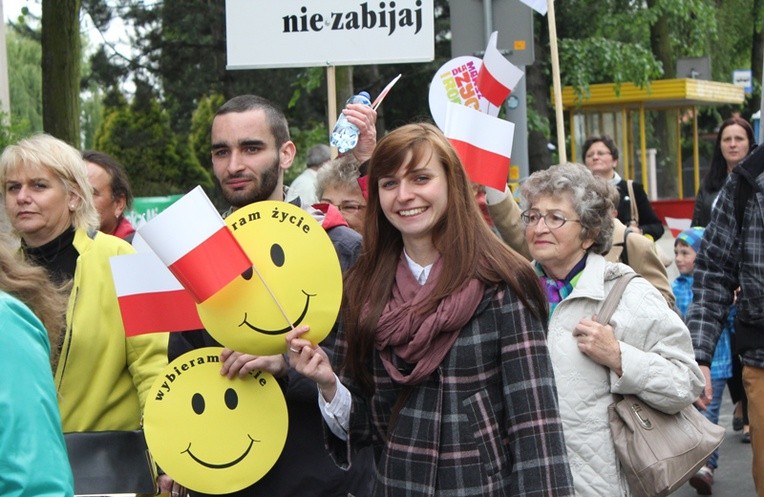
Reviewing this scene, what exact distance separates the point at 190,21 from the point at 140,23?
3.83ft

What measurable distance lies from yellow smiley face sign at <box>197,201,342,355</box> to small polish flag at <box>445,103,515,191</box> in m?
1.77

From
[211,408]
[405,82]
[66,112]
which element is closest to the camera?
[211,408]

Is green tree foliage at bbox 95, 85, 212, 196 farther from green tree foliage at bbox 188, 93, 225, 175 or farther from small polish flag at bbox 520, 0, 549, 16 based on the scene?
small polish flag at bbox 520, 0, 549, 16

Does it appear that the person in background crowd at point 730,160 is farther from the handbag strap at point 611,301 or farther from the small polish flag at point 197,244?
the small polish flag at point 197,244

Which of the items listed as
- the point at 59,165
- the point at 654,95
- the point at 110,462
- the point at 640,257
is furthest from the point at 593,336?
the point at 654,95

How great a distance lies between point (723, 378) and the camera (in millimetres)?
8844

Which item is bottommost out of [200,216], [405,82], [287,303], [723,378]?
[723,378]

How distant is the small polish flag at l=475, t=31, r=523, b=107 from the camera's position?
232 inches

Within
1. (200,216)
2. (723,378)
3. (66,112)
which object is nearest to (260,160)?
(200,216)

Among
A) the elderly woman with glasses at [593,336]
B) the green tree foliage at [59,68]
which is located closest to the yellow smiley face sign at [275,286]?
the elderly woman with glasses at [593,336]

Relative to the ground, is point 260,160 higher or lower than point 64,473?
higher

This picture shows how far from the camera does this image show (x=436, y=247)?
3.42 metres

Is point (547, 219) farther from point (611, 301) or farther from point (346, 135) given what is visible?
point (346, 135)

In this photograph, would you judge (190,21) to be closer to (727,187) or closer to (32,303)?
(727,187)
